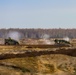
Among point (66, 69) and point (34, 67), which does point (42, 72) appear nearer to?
point (34, 67)

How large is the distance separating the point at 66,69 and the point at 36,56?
155 inches

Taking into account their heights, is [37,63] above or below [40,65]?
above

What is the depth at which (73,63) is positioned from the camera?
36438 mm

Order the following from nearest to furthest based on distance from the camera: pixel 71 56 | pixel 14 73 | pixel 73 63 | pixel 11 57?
pixel 14 73, pixel 11 57, pixel 73 63, pixel 71 56

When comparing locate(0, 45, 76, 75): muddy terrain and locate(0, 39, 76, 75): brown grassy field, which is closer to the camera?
locate(0, 39, 76, 75): brown grassy field

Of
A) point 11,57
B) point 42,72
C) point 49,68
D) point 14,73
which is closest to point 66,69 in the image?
point 49,68

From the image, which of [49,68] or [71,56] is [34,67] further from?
[71,56]

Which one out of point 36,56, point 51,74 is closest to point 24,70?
point 51,74

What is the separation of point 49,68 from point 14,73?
22.1ft

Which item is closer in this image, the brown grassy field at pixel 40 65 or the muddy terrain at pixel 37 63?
the brown grassy field at pixel 40 65

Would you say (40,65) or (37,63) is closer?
(40,65)

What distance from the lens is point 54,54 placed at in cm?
3797

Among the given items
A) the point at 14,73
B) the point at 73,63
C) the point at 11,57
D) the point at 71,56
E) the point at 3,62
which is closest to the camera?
the point at 14,73

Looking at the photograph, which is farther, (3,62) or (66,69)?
(66,69)
